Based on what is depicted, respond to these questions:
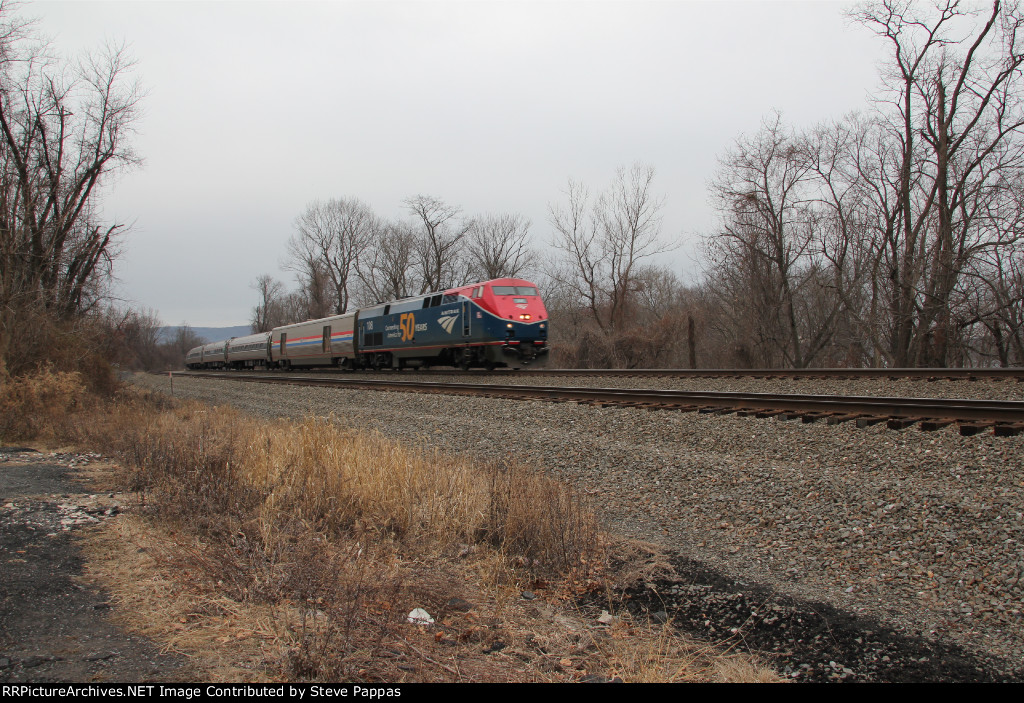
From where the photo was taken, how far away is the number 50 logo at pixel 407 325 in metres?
24.4

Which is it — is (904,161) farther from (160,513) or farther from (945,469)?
(160,513)

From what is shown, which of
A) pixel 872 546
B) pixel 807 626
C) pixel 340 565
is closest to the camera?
pixel 807 626

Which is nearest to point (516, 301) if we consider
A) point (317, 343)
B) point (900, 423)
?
point (900, 423)

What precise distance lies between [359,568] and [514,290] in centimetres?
1740

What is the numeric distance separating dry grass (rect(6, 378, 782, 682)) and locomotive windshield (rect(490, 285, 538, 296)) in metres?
13.5

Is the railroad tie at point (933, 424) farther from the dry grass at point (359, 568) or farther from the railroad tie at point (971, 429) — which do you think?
the dry grass at point (359, 568)

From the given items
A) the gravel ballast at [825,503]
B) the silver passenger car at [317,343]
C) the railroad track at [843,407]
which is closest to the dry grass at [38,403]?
the gravel ballast at [825,503]

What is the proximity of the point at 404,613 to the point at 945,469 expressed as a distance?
5.09m

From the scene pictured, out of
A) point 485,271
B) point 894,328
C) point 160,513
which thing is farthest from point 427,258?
point 160,513

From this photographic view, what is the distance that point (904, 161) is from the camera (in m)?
23.7

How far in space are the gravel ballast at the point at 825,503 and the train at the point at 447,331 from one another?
11.0 metres

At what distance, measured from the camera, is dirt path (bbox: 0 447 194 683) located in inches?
112
